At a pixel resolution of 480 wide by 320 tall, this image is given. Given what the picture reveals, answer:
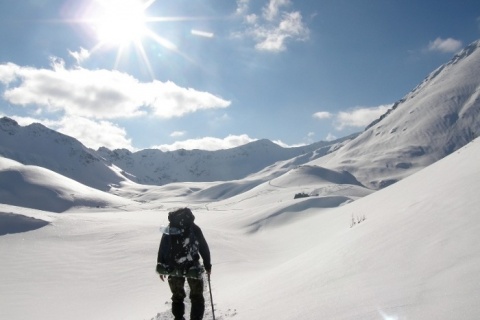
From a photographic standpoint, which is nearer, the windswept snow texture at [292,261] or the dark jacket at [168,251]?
the windswept snow texture at [292,261]

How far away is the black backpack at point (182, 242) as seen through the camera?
5.86m

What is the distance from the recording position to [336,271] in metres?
6.11

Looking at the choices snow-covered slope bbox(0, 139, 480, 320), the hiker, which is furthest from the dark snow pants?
snow-covered slope bbox(0, 139, 480, 320)

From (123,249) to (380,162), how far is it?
18339cm

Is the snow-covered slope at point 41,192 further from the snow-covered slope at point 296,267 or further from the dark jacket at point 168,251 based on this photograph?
the dark jacket at point 168,251

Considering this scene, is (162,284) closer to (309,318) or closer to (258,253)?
(258,253)

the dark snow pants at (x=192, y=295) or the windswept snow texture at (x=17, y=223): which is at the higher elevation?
the windswept snow texture at (x=17, y=223)

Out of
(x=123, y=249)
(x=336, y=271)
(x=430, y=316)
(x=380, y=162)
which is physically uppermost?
(x=380, y=162)

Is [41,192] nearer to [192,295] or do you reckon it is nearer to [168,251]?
[168,251]

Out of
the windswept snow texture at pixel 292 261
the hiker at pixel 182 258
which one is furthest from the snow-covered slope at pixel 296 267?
the hiker at pixel 182 258

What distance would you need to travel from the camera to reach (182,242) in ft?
19.5

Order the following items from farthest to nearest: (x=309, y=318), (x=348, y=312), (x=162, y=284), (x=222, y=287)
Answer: (x=162, y=284) → (x=222, y=287) → (x=309, y=318) → (x=348, y=312)

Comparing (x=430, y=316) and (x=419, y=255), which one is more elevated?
(x=419, y=255)

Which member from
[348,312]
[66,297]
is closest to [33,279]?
[66,297]
